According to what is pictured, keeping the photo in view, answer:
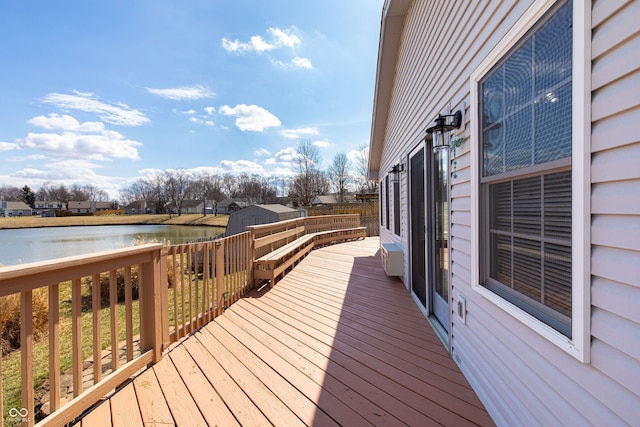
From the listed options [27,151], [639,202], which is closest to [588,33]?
[639,202]

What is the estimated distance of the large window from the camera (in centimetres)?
124

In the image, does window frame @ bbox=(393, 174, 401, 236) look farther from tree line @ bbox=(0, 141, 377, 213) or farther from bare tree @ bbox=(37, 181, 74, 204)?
bare tree @ bbox=(37, 181, 74, 204)

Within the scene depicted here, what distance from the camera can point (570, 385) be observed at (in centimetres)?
117

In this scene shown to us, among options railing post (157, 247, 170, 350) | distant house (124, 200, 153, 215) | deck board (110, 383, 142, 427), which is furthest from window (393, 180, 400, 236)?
distant house (124, 200, 153, 215)

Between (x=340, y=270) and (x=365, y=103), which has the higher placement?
(x=365, y=103)

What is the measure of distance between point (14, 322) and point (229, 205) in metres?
54.2

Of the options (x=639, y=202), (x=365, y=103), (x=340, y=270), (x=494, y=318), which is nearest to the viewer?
(x=639, y=202)

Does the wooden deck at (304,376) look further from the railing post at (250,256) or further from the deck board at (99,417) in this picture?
the railing post at (250,256)

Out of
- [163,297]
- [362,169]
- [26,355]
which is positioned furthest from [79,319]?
[362,169]

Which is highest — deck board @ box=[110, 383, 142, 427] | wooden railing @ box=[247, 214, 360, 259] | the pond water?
wooden railing @ box=[247, 214, 360, 259]

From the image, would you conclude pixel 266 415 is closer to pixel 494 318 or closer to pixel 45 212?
pixel 494 318

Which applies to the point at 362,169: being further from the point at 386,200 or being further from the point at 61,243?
the point at 61,243

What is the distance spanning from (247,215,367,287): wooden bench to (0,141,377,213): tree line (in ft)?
52.4

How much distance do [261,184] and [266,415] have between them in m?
53.8
